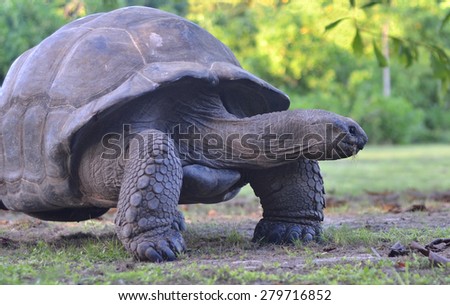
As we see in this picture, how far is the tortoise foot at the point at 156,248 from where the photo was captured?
378cm

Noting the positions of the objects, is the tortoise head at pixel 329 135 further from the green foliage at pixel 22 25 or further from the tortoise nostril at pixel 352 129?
the green foliage at pixel 22 25

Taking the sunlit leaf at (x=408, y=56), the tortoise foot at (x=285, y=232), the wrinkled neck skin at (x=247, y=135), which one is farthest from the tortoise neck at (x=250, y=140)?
the sunlit leaf at (x=408, y=56)

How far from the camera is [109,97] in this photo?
4.14 m

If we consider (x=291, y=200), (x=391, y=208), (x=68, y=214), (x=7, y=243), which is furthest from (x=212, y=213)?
(x=7, y=243)

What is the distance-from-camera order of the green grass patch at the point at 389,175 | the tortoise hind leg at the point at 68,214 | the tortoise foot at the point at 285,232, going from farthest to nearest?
1. the green grass patch at the point at 389,175
2. the tortoise hind leg at the point at 68,214
3. the tortoise foot at the point at 285,232

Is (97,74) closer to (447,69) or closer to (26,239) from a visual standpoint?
(26,239)

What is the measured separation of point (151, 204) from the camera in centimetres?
388

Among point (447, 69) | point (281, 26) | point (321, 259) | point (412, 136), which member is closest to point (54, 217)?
point (321, 259)

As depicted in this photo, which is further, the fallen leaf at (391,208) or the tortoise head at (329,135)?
the fallen leaf at (391,208)

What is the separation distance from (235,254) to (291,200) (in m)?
0.80

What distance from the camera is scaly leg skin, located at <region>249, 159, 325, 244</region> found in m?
4.63

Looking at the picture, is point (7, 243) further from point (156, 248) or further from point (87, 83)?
point (156, 248)
